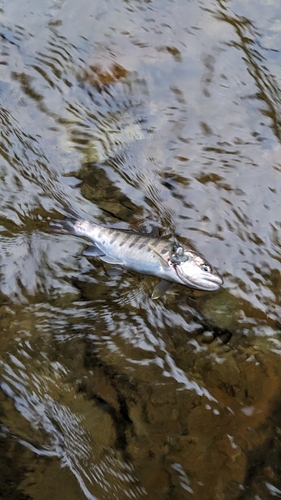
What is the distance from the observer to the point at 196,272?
4062 millimetres

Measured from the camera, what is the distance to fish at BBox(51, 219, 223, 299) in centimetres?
406

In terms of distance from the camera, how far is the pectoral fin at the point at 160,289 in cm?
421

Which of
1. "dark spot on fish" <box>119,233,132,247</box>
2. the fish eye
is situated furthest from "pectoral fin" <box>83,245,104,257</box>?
the fish eye

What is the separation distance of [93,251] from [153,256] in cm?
74

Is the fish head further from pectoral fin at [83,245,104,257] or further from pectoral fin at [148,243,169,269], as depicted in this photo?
pectoral fin at [83,245,104,257]

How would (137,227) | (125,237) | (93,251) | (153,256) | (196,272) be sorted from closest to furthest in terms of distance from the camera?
1. (196,272)
2. (153,256)
3. (125,237)
4. (93,251)
5. (137,227)

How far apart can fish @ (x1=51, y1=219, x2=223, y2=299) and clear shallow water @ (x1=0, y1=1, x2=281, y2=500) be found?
0.25 m

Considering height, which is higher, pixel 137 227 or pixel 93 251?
pixel 137 227

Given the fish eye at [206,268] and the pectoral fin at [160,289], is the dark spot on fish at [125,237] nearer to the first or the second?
the pectoral fin at [160,289]

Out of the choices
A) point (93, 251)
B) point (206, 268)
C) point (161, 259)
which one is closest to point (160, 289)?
point (161, 259)

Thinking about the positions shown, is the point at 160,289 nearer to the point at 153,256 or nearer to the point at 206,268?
the point at 153,256

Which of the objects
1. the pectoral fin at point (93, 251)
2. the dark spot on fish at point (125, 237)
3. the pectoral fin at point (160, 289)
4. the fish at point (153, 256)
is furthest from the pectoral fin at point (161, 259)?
the pectoral fin at point (93, 251)

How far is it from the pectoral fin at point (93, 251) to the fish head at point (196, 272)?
89 centimetres

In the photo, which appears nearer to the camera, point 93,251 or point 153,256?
point 153,256
